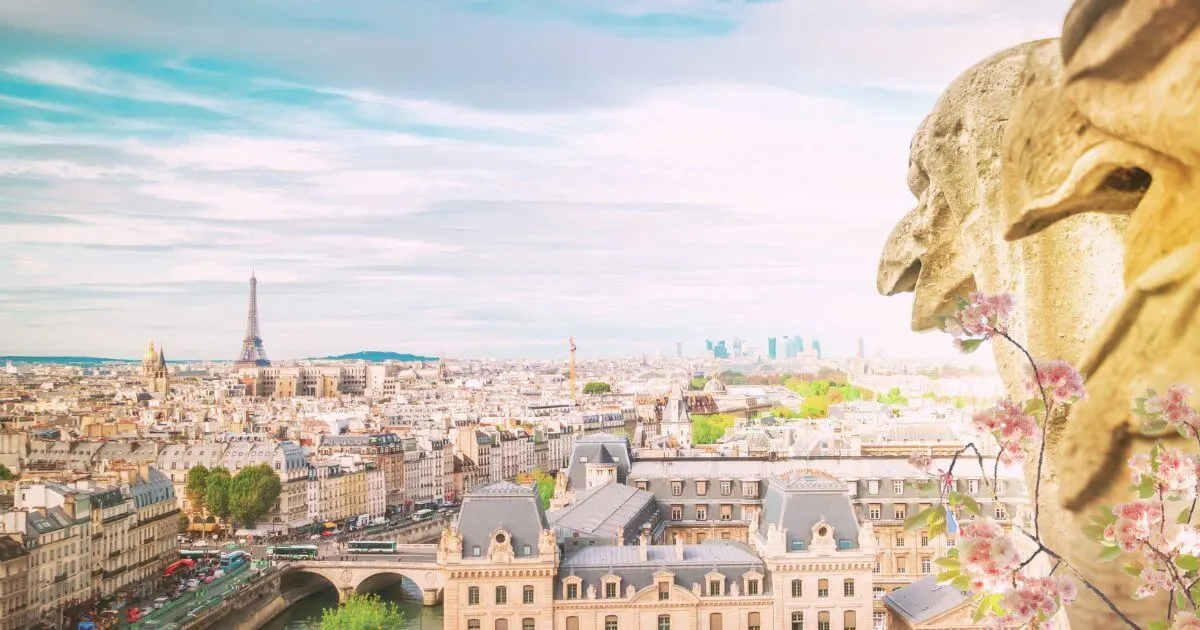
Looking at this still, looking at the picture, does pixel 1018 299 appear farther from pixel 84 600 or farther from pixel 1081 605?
pixel 84 600

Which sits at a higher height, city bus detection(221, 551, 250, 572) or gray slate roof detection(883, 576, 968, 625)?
gray slate roof detection(883, 576, 968, 625)

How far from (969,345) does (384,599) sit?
38.8 metres

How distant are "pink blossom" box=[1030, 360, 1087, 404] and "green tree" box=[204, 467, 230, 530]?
162 ft

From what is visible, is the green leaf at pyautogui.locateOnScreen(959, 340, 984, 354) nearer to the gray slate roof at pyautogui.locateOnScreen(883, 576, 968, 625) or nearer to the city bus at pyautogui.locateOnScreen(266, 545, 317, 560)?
the gray slate roof at pyautogui.locateOnScreen(883, 576, 968, 625)

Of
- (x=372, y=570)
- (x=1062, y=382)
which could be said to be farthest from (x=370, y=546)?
(x=1062, y=382)

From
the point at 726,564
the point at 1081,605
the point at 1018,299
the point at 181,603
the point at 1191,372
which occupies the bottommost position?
the point at 181,603

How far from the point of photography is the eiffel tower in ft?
503

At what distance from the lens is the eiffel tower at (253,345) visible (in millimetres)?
153375

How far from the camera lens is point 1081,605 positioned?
2.77 meters

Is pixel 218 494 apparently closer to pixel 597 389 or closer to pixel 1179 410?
pixel 1179 410

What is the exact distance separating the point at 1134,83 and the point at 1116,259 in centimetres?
90

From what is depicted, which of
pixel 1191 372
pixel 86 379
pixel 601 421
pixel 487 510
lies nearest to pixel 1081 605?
pixel 1191 372

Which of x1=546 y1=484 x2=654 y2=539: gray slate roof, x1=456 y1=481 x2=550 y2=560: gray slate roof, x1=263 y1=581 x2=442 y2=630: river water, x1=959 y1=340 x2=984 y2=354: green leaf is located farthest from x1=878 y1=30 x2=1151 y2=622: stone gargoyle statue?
x1=263 y1=581 x2=442 y2=630: river water

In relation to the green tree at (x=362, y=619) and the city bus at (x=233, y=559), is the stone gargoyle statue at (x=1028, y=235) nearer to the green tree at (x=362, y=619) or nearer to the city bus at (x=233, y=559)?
the green tree at (x=362, y=619)
